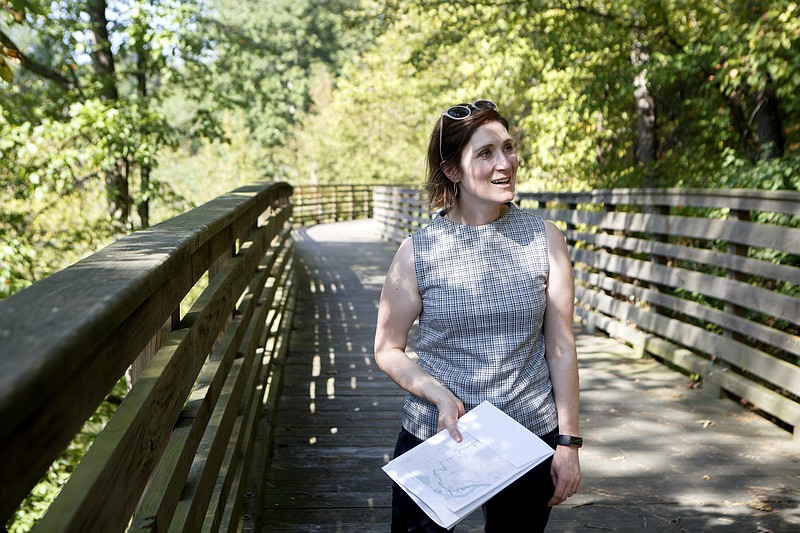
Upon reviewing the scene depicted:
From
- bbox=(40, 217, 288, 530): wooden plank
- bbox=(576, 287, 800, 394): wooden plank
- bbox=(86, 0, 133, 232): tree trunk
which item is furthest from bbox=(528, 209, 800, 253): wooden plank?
bbox=(86, 0, 133, 232): tree trunk

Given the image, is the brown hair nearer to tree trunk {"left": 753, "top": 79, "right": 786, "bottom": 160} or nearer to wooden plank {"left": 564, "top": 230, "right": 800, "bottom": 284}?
wooden plank {"left": 564, "top": 230, "right": 800, "bottom": 284}

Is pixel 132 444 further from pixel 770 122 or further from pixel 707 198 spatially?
pixel 770 122

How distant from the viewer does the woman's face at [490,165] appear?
234cm

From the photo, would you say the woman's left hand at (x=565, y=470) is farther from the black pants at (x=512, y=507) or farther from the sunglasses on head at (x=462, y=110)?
the sunglasses on head at (x=462, y=110)

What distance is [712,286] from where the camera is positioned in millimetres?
5832

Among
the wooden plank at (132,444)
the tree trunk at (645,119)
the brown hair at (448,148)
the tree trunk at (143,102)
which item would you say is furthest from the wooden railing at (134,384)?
the tree trunk at (143,102)

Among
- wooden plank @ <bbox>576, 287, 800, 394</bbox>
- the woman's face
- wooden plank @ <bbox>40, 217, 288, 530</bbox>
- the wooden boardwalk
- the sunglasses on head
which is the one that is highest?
the sunglasses on head

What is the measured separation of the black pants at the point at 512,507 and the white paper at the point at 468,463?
221mm

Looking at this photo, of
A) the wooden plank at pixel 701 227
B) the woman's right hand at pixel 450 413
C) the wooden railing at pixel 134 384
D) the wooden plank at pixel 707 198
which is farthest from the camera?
the wooden plank at pixel 701 227

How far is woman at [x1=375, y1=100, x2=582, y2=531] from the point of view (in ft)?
7.54

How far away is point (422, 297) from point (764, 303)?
346cm

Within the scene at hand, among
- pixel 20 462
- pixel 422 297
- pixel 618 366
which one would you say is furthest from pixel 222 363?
pixel 618 366

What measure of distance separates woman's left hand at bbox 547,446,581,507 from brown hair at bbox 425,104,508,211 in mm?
758

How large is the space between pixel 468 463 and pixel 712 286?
4211 millimetres
